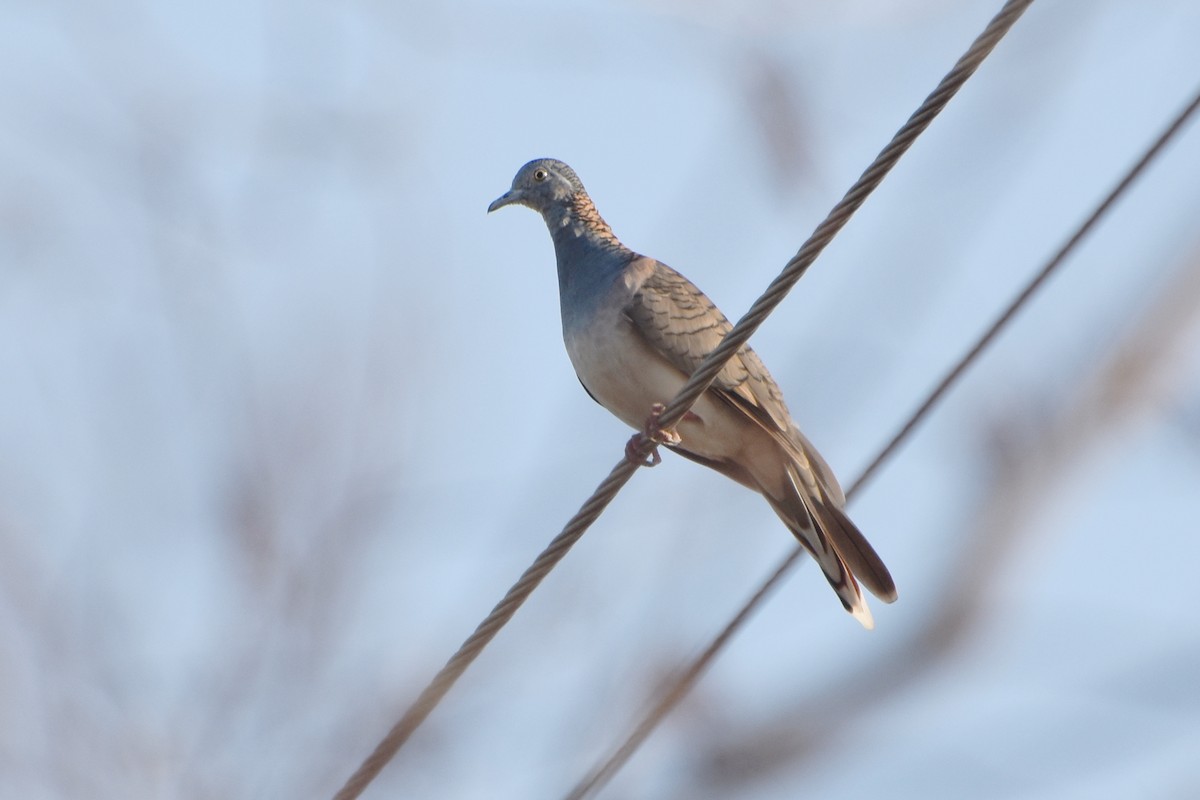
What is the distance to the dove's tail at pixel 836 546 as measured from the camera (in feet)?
17.6

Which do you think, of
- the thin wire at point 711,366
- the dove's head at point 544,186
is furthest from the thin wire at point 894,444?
the dove's head at point 544,186

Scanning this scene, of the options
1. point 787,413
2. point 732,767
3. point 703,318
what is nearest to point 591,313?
point 703,318

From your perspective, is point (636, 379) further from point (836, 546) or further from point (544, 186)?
point (544, 186)

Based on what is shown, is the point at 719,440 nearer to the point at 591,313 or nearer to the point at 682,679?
the point at 591,313

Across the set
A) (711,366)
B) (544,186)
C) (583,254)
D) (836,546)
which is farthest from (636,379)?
(711,366)

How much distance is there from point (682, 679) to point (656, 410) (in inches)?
81.0

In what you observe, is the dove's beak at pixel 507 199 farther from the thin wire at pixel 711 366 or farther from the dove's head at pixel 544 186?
the thin wire at pixel 711 366

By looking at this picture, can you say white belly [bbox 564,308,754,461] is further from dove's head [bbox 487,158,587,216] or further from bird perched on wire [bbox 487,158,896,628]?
dove's head [bbox 487,158,587,216]

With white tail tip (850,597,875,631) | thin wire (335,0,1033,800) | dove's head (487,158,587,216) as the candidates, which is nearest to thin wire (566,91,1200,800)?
thin wire (335,0,1033,800)

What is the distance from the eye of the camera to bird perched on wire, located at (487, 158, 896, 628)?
553 cm

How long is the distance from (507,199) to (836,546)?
2.50 metres

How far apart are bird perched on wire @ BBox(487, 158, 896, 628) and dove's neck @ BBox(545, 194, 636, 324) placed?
0.01 m

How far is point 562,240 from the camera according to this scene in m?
6.60

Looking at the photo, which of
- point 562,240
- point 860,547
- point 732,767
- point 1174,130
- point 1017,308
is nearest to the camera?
point 1174,130
